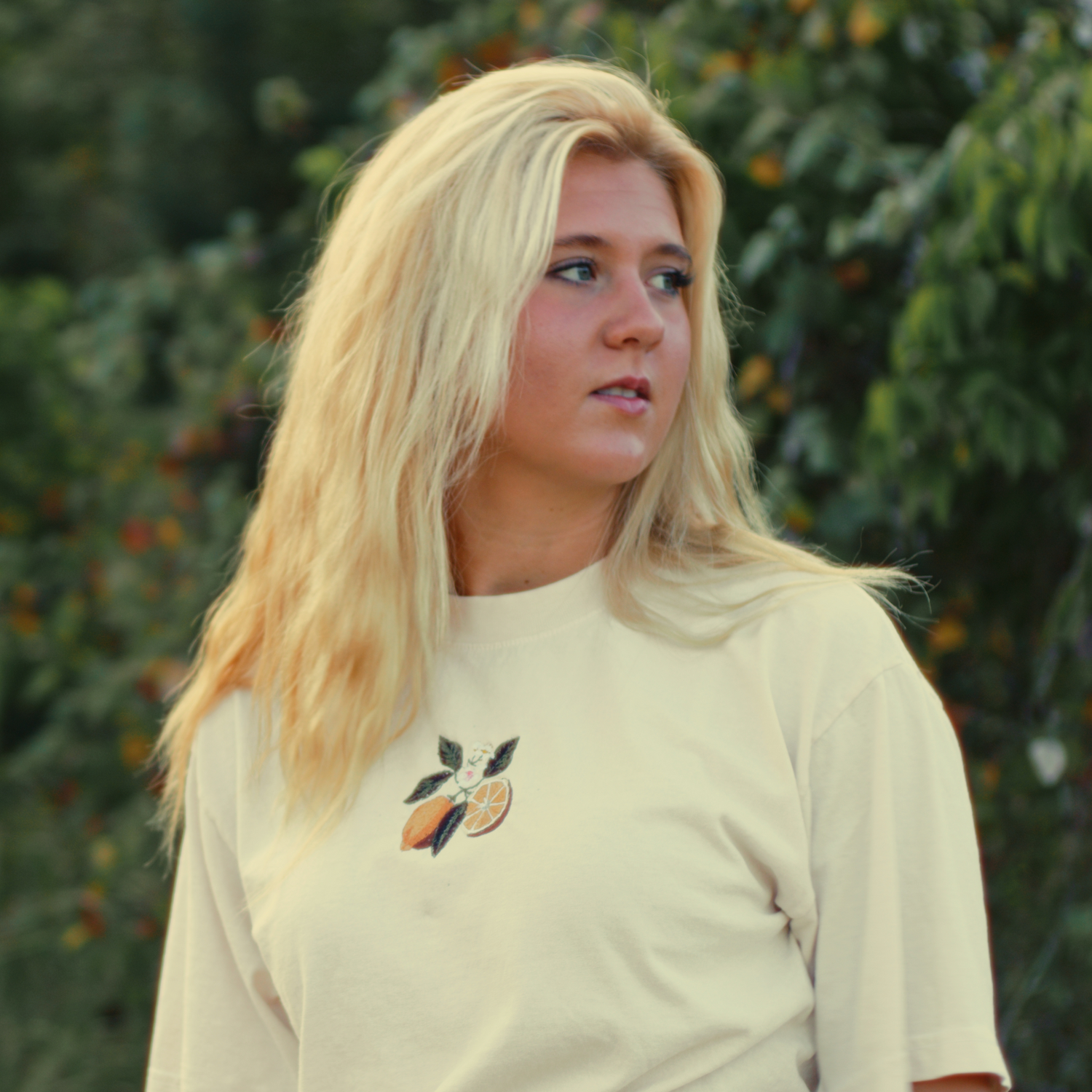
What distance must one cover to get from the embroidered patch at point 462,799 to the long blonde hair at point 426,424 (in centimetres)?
9

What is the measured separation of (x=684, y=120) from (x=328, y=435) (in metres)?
1.08

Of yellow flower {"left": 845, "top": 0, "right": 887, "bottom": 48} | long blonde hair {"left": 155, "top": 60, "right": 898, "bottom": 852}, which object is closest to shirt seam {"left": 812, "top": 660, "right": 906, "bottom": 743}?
long blonde hair {"left": 155, "top": 60, "right": 898, "bottom": 852}

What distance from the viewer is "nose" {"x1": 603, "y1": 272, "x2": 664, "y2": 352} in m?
1.32

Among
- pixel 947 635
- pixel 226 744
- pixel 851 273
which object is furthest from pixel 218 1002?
pixel 851 273

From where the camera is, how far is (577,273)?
1343 mm

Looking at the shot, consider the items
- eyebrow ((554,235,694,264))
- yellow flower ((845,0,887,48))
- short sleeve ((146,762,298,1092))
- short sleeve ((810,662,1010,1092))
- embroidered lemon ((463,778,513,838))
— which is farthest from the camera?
yellow flower ((845,0,887,48))

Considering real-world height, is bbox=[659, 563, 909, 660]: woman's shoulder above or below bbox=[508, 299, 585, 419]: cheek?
below

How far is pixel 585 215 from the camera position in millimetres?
1341

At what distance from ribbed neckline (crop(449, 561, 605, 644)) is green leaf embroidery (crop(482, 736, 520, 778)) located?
0.13 metres

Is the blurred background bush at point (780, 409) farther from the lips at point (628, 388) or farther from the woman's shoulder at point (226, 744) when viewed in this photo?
the woman's shoulder at point (226, 744)

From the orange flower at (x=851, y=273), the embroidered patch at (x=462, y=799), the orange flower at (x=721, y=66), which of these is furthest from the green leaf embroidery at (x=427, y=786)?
the orange flower at (x=721, y=66)

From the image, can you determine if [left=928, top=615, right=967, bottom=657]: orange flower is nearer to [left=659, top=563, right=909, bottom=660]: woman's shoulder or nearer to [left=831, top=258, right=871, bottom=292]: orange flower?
[left=831, top=258, right=871, bottom=292]: orange flower

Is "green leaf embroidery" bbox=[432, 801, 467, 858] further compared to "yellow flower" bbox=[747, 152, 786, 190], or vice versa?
"yellow flower" bbox=[747, 152, 786, 190]

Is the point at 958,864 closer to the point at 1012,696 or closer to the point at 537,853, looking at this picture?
the point at 537,853
